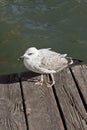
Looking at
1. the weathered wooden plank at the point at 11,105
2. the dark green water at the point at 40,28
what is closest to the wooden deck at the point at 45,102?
the weathered wooden plank at the point at 11,105

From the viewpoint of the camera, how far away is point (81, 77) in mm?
5734

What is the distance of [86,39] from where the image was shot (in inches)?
387

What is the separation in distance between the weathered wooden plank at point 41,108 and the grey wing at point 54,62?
1.18 ft

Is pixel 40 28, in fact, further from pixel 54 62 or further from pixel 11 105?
pixel 11 105

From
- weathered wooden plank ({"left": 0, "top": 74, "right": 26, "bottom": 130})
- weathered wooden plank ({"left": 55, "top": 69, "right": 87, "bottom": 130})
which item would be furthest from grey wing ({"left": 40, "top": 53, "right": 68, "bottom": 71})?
weathered wooden plank ({"left": 0, "top": 74, "right": 26, "bottom": 130})

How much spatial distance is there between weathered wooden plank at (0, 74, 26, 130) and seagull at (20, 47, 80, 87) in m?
0.32

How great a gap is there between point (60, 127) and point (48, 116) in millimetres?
270

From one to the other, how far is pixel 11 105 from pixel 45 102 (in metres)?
→ 0.43

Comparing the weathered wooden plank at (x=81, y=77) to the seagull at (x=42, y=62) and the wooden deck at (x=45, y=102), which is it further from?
the seagull at (x=42, y=62)

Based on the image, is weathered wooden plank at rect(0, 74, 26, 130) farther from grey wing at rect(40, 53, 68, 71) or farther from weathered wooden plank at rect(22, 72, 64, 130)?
grey wing at rect(40, 53, 68, 71)

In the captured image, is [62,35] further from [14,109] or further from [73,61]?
[14,109]

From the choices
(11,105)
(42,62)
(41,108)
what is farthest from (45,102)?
(42,62)

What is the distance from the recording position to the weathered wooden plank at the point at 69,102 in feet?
15.7

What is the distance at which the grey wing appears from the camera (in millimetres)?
5840
